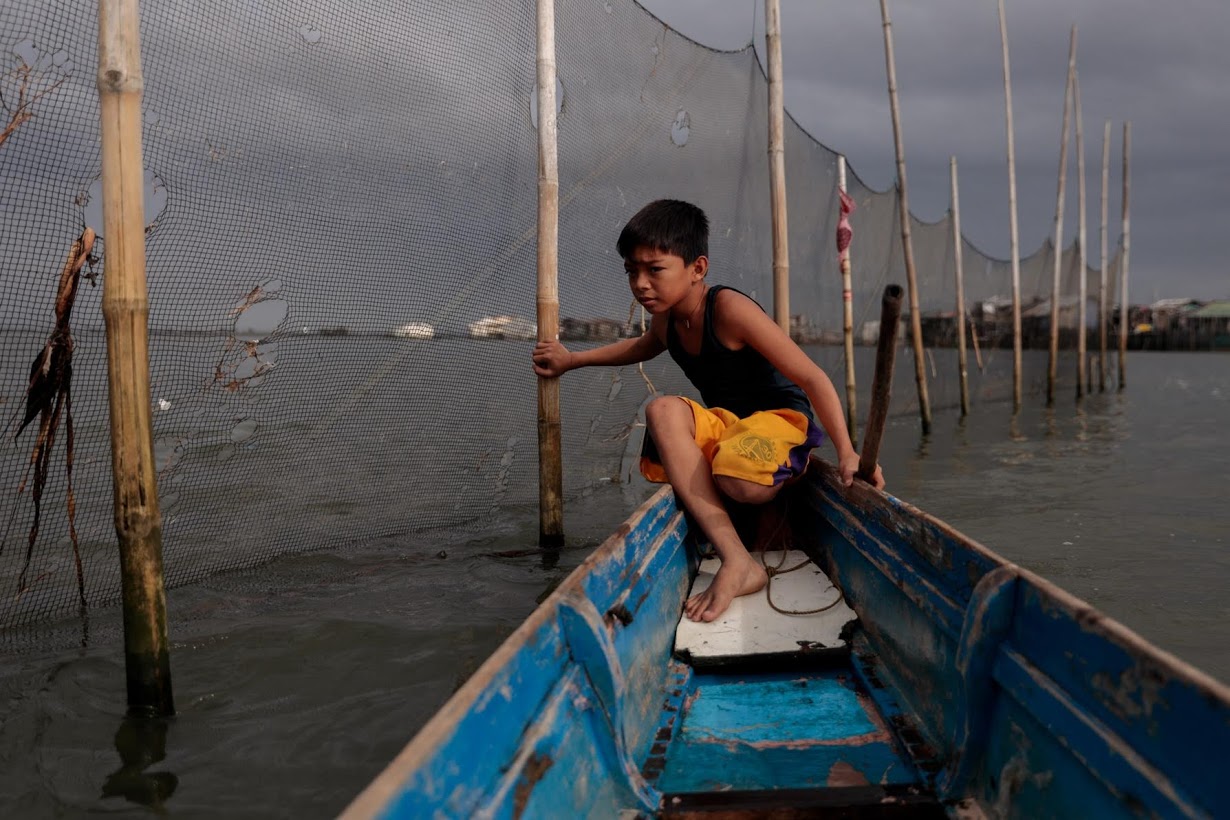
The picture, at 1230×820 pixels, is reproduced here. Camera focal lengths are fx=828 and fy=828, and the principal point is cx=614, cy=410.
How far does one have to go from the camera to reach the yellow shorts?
2846 mm

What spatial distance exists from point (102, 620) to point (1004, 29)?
547 inches

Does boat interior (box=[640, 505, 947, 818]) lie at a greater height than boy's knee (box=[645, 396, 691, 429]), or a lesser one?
lesser

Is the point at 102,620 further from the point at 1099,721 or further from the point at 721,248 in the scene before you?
the point at 721,248

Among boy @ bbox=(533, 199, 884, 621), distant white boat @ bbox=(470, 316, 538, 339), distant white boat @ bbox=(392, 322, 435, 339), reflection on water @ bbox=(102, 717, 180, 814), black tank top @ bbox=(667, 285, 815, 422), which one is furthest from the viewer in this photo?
distant white boat @ bbox=(470, 316, 538, 339)

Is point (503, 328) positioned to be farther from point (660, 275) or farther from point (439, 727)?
point (439, 727)

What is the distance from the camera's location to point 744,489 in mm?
2875

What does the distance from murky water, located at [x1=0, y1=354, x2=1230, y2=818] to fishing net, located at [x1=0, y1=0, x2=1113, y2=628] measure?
409 mm

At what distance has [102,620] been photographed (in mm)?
3684

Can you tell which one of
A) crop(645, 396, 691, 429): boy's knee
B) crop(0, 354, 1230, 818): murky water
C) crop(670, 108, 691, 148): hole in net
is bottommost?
crop(0, 354, 1230, 818): murky water

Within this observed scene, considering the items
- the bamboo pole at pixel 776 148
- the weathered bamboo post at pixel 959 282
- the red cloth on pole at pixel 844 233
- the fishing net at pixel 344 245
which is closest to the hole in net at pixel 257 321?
the fishing net at pixel 344 245

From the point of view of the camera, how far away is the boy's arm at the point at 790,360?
2771 millimetres

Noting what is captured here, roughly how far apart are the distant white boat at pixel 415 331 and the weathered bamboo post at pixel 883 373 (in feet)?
8.82

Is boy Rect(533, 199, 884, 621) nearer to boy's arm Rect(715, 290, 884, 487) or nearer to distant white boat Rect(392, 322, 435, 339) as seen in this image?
boy's arm Rect(715, 290, 884, 487)

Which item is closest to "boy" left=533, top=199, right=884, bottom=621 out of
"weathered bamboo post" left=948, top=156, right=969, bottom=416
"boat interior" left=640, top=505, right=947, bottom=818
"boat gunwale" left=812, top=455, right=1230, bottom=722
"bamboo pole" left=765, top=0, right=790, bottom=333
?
"boat interior" left=640, top=505, right=947, bottom=818
